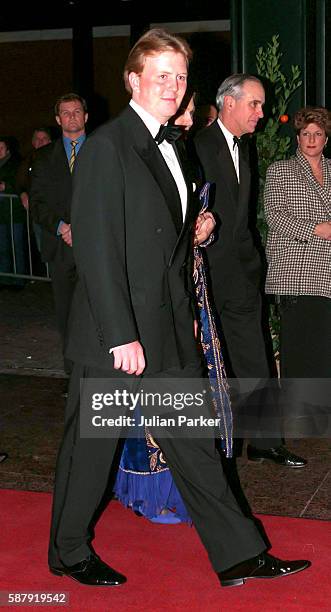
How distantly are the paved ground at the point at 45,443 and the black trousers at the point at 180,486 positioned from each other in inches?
36.7

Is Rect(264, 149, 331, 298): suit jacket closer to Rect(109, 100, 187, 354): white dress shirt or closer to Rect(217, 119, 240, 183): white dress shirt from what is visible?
Rect(217, 119, 240, 183): white dress shirt

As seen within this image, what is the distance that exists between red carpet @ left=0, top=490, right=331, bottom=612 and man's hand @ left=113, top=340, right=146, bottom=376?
84cm

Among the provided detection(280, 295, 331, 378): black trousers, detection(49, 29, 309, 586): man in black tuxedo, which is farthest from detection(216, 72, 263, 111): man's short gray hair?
detection(49, 29, 309, 586): man in black tuxedo

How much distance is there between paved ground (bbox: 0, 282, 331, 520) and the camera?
15.8ft

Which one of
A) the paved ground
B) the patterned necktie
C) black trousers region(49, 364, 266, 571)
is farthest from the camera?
the patterned necktie

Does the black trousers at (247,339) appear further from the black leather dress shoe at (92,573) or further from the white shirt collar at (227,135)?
the black leather dress shoe at (92,573)

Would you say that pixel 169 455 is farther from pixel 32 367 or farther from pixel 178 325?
pixel 32 367

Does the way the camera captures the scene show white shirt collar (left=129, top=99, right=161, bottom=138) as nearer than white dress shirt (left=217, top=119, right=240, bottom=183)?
Yes

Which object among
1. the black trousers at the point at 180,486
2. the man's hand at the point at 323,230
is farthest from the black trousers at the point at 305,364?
the black trousers at the point at 180,486

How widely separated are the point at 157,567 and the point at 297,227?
222cm

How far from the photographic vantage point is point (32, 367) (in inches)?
303

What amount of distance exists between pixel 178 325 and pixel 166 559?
971mm

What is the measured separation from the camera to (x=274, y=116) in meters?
6.36

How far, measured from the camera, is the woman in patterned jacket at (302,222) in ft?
18.3
